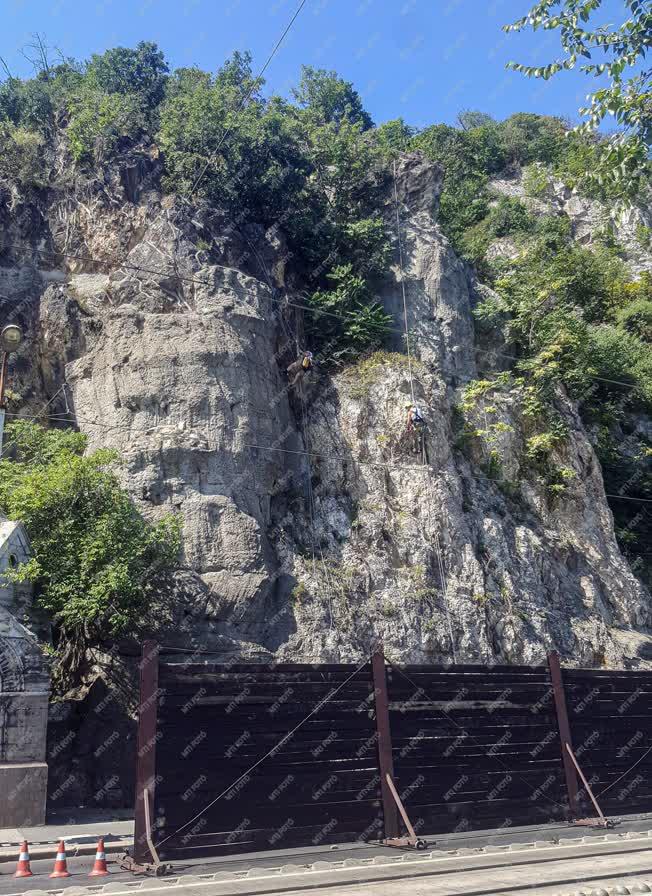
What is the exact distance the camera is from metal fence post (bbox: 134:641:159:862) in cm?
765

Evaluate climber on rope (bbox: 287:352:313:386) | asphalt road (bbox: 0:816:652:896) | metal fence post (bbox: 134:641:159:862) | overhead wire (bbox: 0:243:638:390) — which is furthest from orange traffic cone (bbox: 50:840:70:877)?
climber on rope (bbox: 287:352:313:386)

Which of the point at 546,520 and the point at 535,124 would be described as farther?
the point at 535,124

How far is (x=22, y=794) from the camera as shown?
40.5ft

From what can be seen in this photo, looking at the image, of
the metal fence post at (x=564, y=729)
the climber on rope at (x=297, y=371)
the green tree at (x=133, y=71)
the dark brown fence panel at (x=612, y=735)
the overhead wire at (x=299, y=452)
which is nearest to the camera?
the metal fence post at (x=564, y=729)

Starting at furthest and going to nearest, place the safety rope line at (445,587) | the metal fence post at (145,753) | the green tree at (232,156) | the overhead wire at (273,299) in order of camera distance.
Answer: the green tree at (232,156)
the overhead wire at (273,299)
the safety rope line at (445,587)
the metal fence post at (145,753)

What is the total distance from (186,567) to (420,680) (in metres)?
10.6

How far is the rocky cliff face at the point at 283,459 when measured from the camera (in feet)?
65.7

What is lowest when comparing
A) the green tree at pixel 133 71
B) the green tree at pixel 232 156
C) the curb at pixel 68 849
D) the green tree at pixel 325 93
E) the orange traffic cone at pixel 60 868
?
the curb at pixel 68 849

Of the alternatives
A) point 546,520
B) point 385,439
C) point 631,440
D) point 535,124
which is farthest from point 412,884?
point 535,124

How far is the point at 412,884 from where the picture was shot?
Answer: 7.09 meters

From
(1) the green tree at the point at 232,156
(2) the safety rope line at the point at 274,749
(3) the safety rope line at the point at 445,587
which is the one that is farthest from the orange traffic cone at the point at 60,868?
(1) the green tree at the point at 232,156

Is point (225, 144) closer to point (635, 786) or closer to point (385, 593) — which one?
point (385, 593)

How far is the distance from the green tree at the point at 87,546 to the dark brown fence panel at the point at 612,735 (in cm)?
967

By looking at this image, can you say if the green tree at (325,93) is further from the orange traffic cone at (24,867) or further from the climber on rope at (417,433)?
the orange traffic cone at (24,867)
